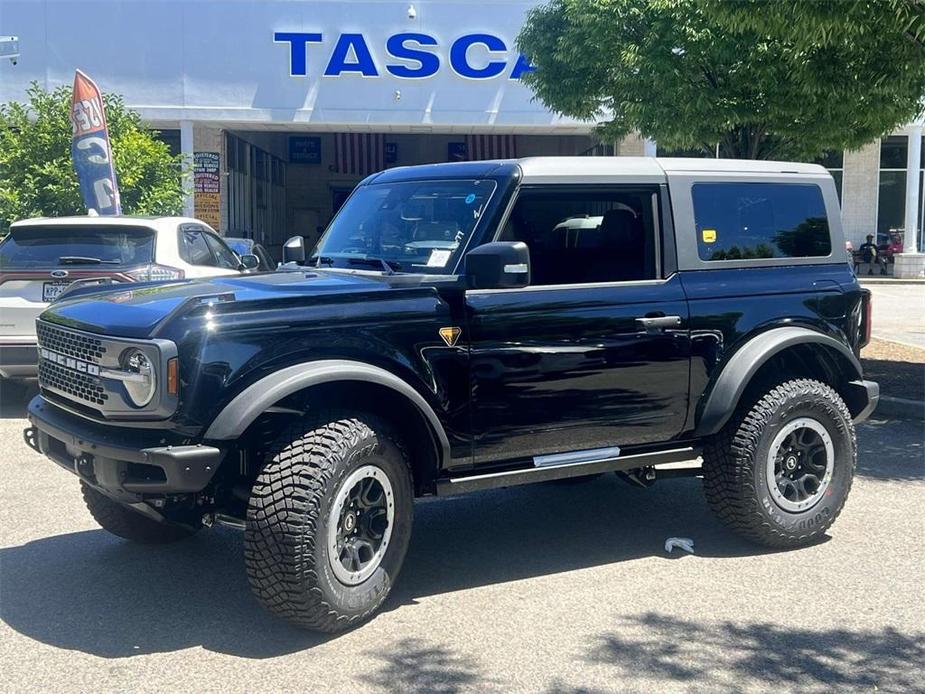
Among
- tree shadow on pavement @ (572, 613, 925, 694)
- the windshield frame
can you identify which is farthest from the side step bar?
the windshield frame

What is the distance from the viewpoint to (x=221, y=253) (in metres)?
10.2

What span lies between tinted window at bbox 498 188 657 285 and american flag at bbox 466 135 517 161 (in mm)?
26149

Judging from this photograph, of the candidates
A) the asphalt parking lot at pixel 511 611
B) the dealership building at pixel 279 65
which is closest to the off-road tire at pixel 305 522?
the asphalt parking lot at pixel 511 611

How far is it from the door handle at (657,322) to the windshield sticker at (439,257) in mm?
1045

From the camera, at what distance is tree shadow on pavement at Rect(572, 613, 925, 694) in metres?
3.92

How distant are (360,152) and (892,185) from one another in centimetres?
1782

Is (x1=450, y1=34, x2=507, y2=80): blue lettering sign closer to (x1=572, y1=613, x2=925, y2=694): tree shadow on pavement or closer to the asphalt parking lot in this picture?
the asphalt parking lot

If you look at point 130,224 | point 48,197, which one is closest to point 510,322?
point 130,224

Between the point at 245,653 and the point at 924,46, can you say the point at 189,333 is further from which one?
the point at 924,46

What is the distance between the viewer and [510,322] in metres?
4.76

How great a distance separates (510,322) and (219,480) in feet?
5.08

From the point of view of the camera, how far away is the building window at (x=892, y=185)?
32.0 metres

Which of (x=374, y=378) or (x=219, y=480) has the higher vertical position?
(x=374, y=378)

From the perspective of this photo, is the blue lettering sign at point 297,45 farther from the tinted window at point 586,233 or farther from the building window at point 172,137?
the tinted window at point 586,233
